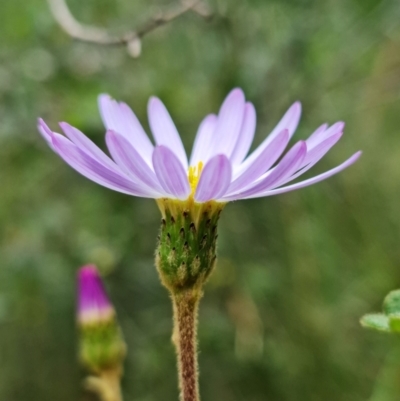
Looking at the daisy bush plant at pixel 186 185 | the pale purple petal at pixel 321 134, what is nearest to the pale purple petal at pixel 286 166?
the daisy bush plant at pixel 186 185

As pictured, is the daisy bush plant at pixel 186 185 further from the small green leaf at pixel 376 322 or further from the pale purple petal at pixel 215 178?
the small green leaf at pixel 376 322

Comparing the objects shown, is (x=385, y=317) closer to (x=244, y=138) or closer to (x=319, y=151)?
(x=319, y=151)

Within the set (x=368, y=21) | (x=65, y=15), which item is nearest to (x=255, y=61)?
(x=368, y=21)

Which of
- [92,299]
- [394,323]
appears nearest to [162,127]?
[92,299]

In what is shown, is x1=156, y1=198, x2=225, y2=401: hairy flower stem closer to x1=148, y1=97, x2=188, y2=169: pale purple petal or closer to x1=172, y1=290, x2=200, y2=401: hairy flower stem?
x1=172, y1=290, x2=200, y2=401: hairy flower stem

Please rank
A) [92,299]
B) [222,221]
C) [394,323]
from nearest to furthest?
1. [394,323]
2. [92,299]
3. [222,221]

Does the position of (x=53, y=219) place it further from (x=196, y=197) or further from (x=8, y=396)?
(x=196, y=197)
